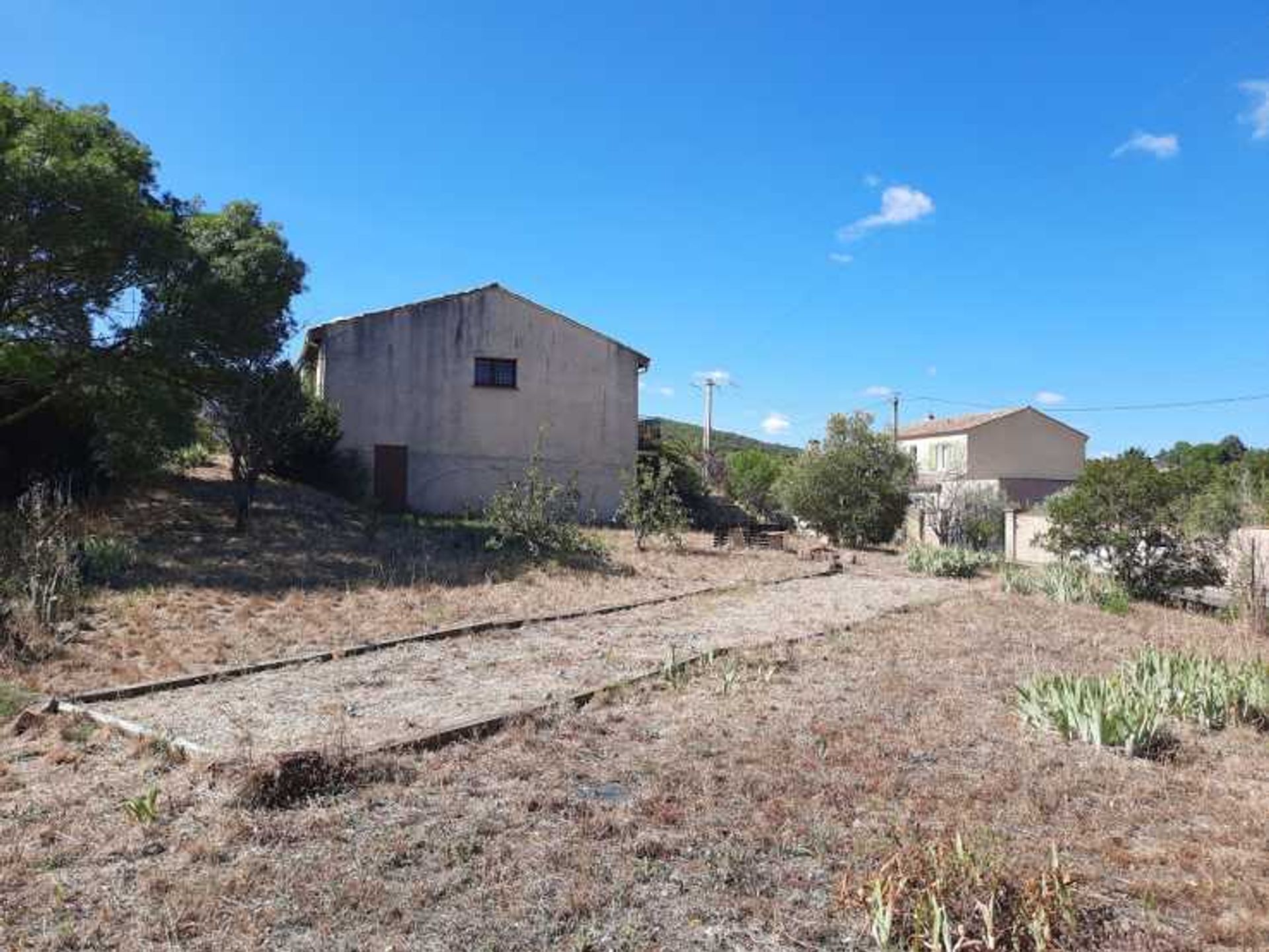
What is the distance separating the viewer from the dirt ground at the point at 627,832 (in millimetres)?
2879

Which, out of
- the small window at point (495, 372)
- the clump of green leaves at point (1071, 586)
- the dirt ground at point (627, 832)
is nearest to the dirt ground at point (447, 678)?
the dirt ground at point (627, 832)

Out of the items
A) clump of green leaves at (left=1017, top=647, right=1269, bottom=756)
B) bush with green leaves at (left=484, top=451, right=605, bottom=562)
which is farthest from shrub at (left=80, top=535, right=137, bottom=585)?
clump of green leaves at (left=1017, top=647, right=1269, bottom=756)

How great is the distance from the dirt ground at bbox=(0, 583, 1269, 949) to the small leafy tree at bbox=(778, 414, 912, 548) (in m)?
15.2

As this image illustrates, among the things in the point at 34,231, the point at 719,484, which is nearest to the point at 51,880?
the point at 34,231

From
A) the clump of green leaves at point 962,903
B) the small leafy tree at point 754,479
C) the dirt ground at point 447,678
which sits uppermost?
the small leafy tree at point 754,479

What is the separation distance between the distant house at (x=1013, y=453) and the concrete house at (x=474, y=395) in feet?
74.5

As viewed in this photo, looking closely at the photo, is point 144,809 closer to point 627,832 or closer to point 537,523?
point 627,832

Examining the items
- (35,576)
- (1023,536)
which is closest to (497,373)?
(1023,536)

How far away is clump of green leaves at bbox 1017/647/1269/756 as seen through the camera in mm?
4863

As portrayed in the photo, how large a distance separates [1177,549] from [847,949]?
12.0 m

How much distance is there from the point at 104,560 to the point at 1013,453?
41807 mm

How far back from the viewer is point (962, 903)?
9.39 feet

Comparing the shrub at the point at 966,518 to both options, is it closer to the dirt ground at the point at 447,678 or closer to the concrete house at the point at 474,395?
the concrete house at the point at 474,395

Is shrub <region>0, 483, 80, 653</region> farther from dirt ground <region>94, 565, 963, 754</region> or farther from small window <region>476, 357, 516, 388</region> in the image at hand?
small window <region>476, 357, 516, 388</region>
